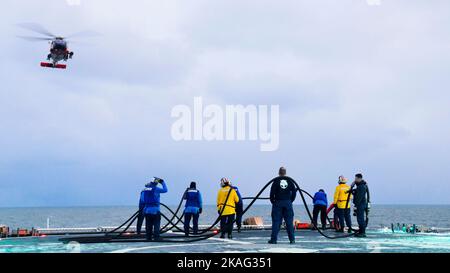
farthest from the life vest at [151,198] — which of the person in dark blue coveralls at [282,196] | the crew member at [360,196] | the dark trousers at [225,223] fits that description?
the crew member at [360,196]

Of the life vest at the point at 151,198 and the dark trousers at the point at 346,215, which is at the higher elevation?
the life vest at the point at 151,198

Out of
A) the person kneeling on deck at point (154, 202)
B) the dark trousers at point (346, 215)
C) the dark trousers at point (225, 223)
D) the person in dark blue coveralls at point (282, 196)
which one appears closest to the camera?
the person in dark blue coveralls at point (282, 196)

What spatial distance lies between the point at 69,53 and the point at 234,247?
82.2 ft

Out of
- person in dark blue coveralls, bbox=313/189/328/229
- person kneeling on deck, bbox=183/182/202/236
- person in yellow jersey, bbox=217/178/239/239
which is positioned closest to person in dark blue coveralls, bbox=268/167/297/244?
person in yellow jersey, bbox=217/178/239/239

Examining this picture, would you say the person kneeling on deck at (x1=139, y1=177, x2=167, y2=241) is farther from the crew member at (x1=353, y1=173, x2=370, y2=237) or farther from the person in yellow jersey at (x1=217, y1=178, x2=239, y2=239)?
the crew member at (x1=353, y1=173, x2=370, y2=237)

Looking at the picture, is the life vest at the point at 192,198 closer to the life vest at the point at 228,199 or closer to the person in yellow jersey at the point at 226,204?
the person in yellow jersey at the point at 226,204

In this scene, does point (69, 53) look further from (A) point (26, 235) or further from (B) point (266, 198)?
(B) point (266, 198)

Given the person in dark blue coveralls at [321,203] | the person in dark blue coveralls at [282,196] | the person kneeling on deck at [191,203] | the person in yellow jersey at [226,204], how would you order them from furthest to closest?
the person in dark blue coveralls at [321,203] < the person kneeling on deck at [191,203] < the person in yellow jersey at [226,204] < the person in dark blue coveralls at [282,196]

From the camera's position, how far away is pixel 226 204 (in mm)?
17031

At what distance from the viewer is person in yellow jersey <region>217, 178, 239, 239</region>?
17094 millimetres

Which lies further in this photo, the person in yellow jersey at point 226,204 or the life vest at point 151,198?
the person in yellow jersey at point 226,204

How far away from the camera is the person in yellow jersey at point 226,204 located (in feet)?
56.1
